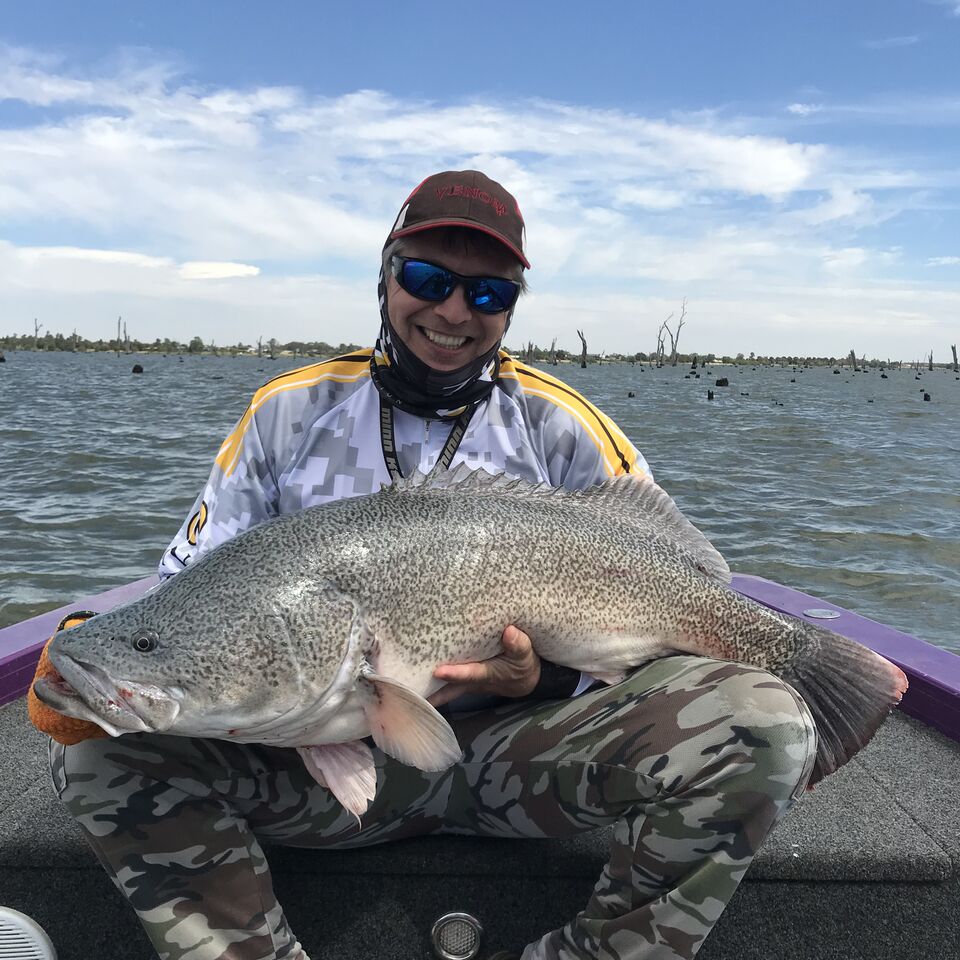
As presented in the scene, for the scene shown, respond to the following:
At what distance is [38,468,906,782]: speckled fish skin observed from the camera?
235 cm

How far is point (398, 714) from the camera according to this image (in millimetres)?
2479

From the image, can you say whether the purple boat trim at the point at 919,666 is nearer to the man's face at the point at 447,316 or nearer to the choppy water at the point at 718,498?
the man's face at the point at 447,316

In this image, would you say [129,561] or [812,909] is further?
[129,561]

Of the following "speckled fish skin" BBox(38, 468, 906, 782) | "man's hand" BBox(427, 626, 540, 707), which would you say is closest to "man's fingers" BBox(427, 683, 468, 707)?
"man's hand" BBox(427, 626, 540, 707)

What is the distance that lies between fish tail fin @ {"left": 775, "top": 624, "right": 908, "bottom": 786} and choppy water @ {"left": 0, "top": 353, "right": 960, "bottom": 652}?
255 inches

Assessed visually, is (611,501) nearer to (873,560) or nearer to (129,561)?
(129,561)

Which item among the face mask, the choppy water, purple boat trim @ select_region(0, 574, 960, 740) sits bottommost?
the choppy water

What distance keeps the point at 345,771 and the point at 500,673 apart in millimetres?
575

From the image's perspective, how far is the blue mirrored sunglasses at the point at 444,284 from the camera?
3.28 meters

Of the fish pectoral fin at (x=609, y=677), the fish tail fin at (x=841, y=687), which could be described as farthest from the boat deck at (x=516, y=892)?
the fish pectoral fin at (x=609, y=677)

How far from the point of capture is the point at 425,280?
3285mm

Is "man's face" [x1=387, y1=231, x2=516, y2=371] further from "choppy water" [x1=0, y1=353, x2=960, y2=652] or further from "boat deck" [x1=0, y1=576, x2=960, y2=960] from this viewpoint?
"choppy water" [x1=0, y1=353, x2=960, y2=652]

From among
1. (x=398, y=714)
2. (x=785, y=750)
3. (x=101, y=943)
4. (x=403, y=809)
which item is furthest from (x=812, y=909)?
(x=101, y=943)

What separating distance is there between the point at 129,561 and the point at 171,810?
28.6ft
